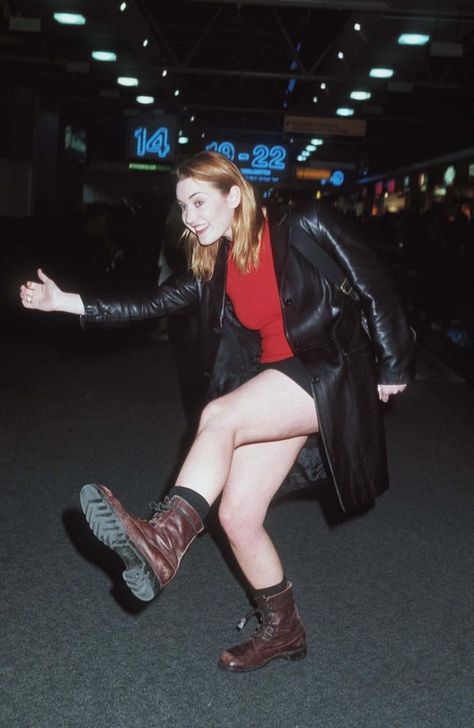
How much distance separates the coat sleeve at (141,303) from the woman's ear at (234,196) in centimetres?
37

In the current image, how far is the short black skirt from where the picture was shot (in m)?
2.63

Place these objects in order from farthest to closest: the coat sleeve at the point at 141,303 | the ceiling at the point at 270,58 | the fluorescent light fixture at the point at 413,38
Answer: the ceiling at the point at 270,58 → the fluorescent light fixture at the point at 413,38 → the coat sleeve at the point at 141,303

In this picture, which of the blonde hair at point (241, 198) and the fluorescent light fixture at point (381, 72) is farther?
the fluorescent light fixture at point (381, 72)

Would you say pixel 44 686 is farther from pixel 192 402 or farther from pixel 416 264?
pixel 416 264

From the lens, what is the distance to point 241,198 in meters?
2.71


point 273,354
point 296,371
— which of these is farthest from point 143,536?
point 273,354

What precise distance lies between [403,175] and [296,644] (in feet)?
86.0

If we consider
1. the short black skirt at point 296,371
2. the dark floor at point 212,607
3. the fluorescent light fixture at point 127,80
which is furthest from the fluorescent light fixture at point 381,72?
the short black skirt at point 296,371

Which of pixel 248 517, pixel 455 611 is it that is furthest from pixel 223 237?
pixel 455 611

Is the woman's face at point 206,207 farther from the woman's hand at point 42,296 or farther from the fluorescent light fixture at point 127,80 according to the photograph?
the fluorescent light fixture at point 127,80

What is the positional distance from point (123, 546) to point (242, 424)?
1.75ft

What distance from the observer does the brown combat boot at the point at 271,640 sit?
2.91 m

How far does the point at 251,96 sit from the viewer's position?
30.0m

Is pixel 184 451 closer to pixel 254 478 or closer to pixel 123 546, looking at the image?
pixel 254 478
